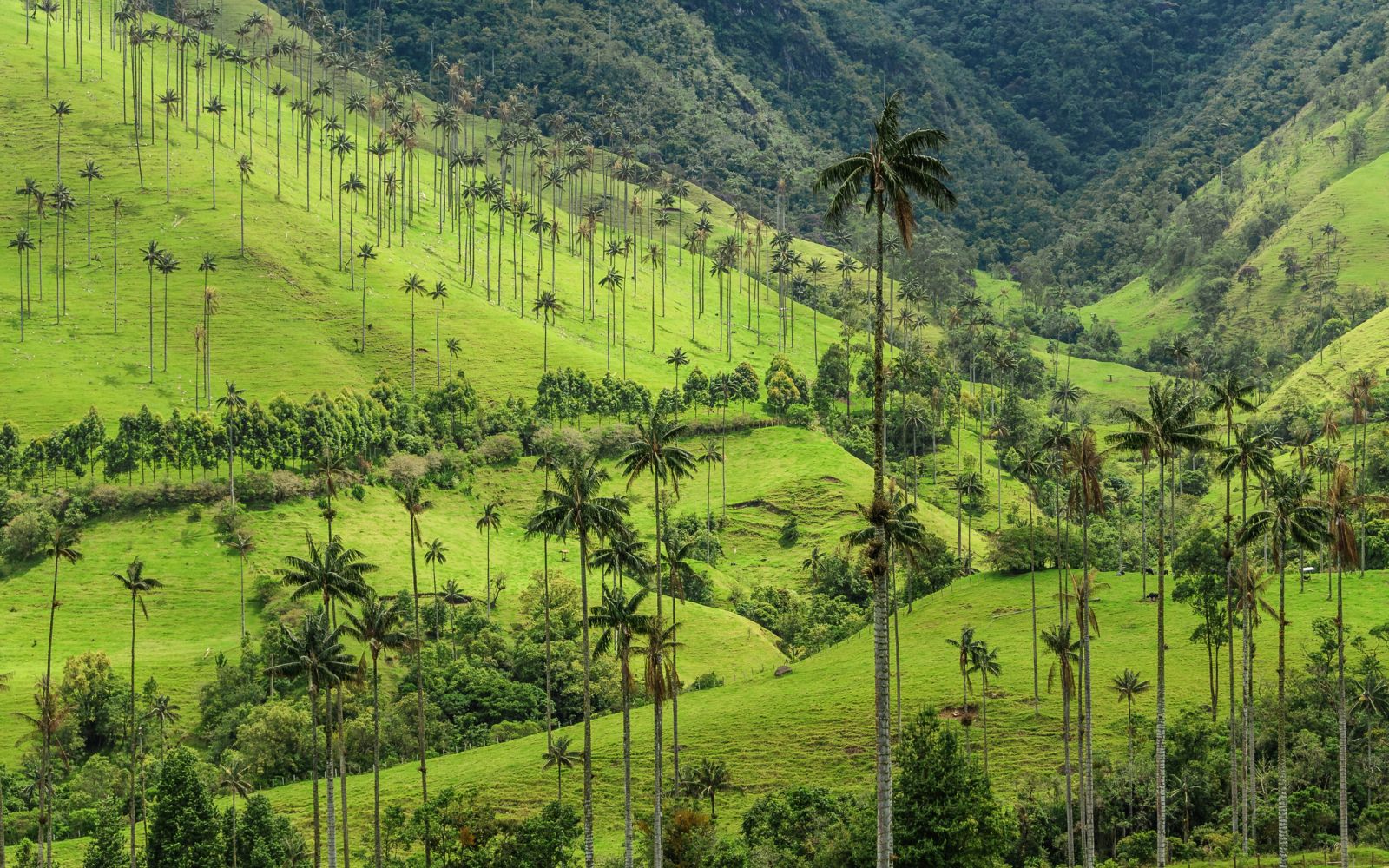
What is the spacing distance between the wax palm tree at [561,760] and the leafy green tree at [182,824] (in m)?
24.4

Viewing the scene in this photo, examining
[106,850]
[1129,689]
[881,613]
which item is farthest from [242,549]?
[881,613]

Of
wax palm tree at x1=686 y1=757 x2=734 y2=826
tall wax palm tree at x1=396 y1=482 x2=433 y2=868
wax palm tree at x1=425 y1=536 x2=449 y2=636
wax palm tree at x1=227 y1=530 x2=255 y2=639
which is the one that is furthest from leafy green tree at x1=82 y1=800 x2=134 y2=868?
wax palm tree at x1=227 y1=530 x2=255 y2=639

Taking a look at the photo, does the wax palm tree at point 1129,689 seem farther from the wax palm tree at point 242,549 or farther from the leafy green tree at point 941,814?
the wax palm tree at point 242,549

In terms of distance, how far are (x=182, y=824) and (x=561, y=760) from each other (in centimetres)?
2779

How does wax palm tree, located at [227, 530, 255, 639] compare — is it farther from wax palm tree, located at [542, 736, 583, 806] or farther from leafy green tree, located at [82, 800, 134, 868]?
leafy green tree, located at [82, 800, 134, 868]

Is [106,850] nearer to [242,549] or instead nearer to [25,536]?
[242,549]

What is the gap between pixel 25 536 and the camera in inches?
6580

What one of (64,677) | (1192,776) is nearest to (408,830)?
(1192,776)

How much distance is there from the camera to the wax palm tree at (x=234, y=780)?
3851 inches

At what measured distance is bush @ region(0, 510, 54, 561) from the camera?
16700 cm

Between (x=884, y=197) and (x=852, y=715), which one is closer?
(x=884, y=197)

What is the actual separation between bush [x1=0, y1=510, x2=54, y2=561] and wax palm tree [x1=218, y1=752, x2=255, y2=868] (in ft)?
177

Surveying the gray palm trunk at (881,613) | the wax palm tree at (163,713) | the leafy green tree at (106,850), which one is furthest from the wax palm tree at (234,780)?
the gray palm trunk at (881,613)

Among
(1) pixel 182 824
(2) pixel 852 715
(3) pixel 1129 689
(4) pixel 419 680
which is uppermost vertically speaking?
(3) pixel 1129 689
